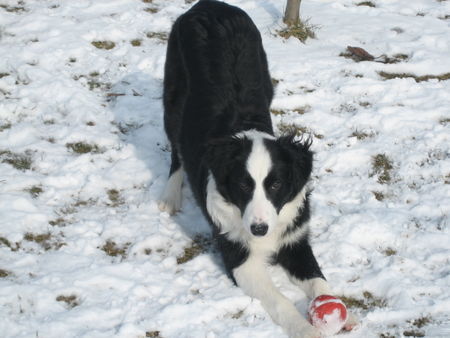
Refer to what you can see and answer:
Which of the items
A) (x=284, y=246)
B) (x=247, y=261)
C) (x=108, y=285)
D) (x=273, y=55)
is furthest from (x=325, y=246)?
(x=273, y=55)

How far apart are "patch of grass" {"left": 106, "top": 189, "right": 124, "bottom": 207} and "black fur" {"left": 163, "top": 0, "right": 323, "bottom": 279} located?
1.57 ft

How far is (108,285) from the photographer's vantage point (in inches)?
141

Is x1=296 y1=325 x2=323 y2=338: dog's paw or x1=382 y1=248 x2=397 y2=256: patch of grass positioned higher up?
x1=296 y1=325 x2=323 y2=338: dog's paw

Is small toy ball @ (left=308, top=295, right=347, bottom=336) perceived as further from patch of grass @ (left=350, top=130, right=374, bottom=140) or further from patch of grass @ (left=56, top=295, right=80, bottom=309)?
patch of grass @ (left=350, top=130, right=374, bottom=140)

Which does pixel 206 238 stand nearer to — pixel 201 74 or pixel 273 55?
pixel 201 74

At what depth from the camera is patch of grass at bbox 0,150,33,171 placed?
479 cm

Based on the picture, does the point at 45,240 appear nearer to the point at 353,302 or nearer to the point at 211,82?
the point at 211,82

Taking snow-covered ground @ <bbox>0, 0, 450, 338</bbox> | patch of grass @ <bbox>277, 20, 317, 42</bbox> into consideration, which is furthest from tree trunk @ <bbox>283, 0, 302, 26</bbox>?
snow-covered ground @ <bbox>0, 0, 450, 338</bbox>

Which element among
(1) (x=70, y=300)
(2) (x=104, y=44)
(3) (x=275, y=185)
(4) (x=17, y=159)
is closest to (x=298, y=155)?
(3) (x=275, y=185)

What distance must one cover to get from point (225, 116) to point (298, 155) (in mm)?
691

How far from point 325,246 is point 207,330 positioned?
1091 mm

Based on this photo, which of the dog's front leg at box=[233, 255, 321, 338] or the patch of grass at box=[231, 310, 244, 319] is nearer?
the dog's front leg at box=[233, 255, 321, 338]

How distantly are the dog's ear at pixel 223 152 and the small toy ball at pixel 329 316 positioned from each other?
3.16 feet

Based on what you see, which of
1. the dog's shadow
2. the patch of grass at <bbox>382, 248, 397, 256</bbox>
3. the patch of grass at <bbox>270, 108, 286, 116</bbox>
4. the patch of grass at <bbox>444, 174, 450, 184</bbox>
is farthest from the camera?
the patch of grass at <bbox>270, 108, 286, 116</bbox>
